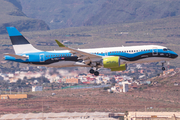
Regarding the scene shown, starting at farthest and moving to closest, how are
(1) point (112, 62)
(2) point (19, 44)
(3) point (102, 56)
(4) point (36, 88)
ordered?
(4) point (36, 88) → (2) point (19, 44) → (3) point (102, 56) → (1) point (112, 62)

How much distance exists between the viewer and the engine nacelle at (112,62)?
5828 cm

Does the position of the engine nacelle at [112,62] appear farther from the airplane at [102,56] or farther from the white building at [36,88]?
the white building at [36,88]

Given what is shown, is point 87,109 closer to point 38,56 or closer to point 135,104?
point 135,104

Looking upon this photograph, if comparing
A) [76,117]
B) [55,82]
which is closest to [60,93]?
[55,82]

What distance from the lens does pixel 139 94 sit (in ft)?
465

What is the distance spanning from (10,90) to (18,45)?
10502 cm

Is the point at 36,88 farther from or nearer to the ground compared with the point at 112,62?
nearer to the ground

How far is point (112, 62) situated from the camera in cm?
5825

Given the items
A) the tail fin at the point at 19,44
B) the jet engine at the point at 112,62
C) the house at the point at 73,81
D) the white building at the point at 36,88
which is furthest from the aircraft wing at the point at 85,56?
the house at the point at 73,81

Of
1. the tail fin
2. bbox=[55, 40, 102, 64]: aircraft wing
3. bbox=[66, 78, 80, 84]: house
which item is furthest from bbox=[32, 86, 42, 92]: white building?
bbox=[55, 40, 102, 64]: aircraft wing

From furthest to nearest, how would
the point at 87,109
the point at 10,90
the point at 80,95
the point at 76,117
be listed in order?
the point at 10,90 → the point at 80,95 → the point at 87,109 → the point at 76,117

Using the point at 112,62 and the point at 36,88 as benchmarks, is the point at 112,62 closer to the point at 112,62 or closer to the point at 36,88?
the point at 112,62

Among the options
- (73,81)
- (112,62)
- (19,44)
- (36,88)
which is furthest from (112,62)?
(73,81)

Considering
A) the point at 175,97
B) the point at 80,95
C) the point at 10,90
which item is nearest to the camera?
the point at 175,97
